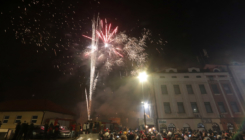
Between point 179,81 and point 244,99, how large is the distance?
13154 millimetres

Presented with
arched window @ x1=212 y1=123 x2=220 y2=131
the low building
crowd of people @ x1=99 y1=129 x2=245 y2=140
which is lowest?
crowd of people @ x1=99 y1=129 x2=245 y2=140

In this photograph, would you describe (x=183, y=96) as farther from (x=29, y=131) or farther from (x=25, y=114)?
(x=25, y=114)

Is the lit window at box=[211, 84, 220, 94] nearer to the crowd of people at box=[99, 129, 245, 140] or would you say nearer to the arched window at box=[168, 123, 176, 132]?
the arched window at box=[168, 123, 176, 132]

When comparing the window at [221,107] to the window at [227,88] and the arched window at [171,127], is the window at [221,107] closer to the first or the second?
the window at [227,88]

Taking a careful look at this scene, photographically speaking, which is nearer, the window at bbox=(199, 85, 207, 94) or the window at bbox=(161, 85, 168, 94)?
the window at bbox=(199, 85, 207, 94)

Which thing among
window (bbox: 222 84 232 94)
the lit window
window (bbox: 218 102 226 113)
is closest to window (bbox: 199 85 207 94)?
the lit window

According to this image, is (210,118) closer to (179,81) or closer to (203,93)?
(203,93)

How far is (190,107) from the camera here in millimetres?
24969

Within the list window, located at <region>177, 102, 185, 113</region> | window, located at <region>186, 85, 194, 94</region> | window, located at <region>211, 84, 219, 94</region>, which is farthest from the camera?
→ window, located at <region>186, 85, 194, 94</region>

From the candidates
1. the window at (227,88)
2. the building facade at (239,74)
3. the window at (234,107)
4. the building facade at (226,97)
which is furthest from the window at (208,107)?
the building facade at (239,74)

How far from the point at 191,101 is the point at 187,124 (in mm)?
4901

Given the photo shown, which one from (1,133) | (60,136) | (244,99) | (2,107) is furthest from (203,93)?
(2,107)

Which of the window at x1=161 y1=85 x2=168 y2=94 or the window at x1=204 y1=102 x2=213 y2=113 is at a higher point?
the window at x1=161 y1=85 x2=168 y2=94

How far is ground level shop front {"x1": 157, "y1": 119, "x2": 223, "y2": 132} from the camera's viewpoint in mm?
23141
